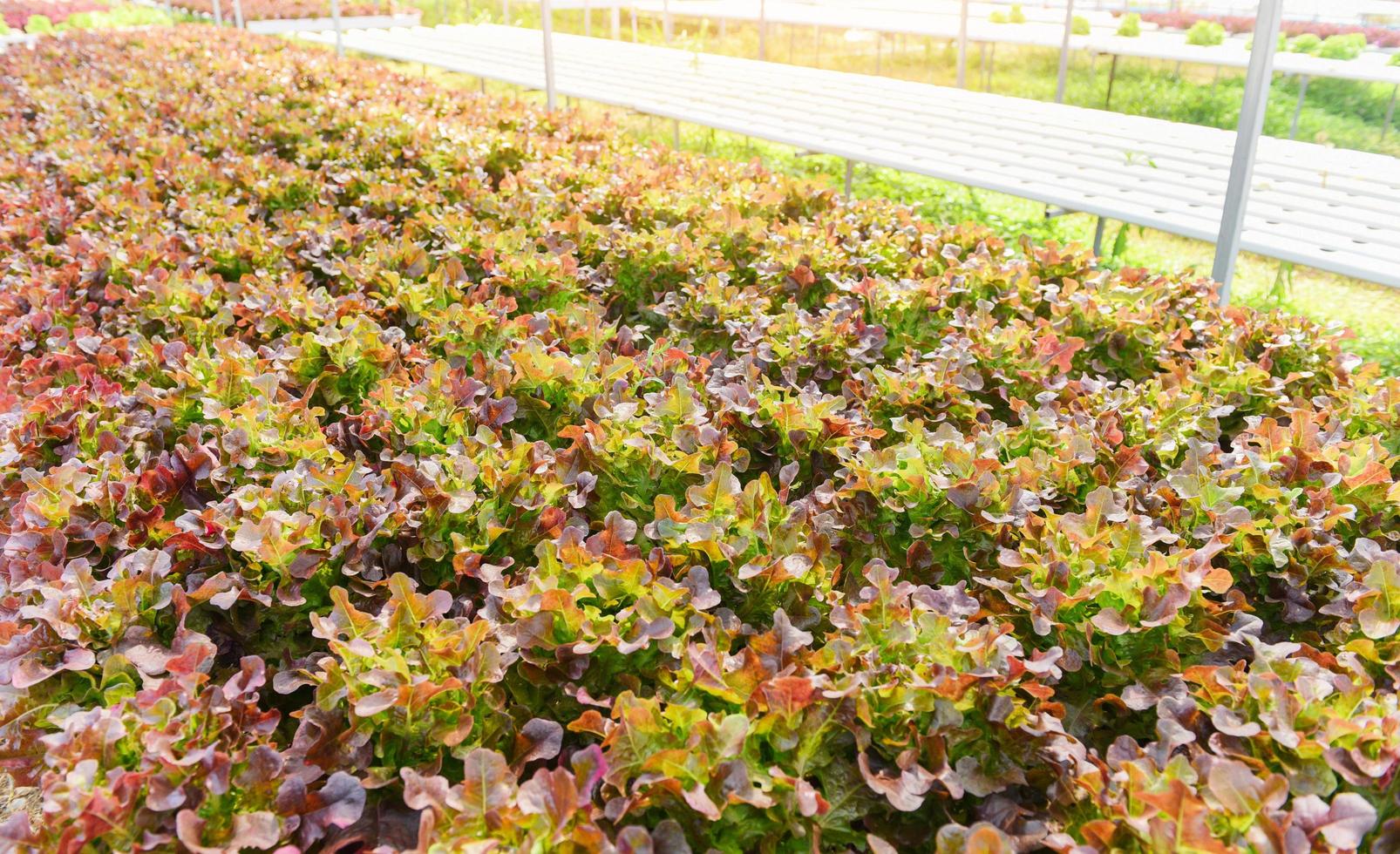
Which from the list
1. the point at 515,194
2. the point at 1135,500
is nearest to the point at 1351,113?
the point at 515,194

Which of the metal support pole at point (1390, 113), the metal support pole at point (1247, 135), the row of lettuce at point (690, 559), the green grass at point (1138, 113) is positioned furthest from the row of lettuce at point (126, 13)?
the metal support pole at point (1247, 135)

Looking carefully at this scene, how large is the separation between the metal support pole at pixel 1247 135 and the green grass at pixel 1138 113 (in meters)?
0.89

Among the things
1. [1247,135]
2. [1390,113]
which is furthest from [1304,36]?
[1247,135]

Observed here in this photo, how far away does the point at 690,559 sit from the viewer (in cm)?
177

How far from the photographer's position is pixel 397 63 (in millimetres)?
14367

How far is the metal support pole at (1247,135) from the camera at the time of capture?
3020mm

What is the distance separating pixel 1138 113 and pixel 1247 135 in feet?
21.6

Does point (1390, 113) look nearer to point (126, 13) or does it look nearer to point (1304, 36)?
point (1304, 36)

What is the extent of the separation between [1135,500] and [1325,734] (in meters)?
0.66

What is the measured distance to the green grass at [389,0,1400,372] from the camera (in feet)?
17.4

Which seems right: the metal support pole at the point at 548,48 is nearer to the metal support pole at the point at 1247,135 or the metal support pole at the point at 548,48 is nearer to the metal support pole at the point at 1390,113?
the metal support pole at the point at 1247,135

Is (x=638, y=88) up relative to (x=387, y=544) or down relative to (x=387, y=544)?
up

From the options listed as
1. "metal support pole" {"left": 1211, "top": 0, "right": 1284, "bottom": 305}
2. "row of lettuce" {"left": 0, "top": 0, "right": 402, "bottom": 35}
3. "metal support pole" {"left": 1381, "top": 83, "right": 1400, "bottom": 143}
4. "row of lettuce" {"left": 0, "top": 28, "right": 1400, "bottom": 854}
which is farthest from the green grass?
"row of lettuce" {"left": 0, "top": 0, "right": 402, "bottom": 35}

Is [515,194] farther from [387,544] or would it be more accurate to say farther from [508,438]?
[387,544]
